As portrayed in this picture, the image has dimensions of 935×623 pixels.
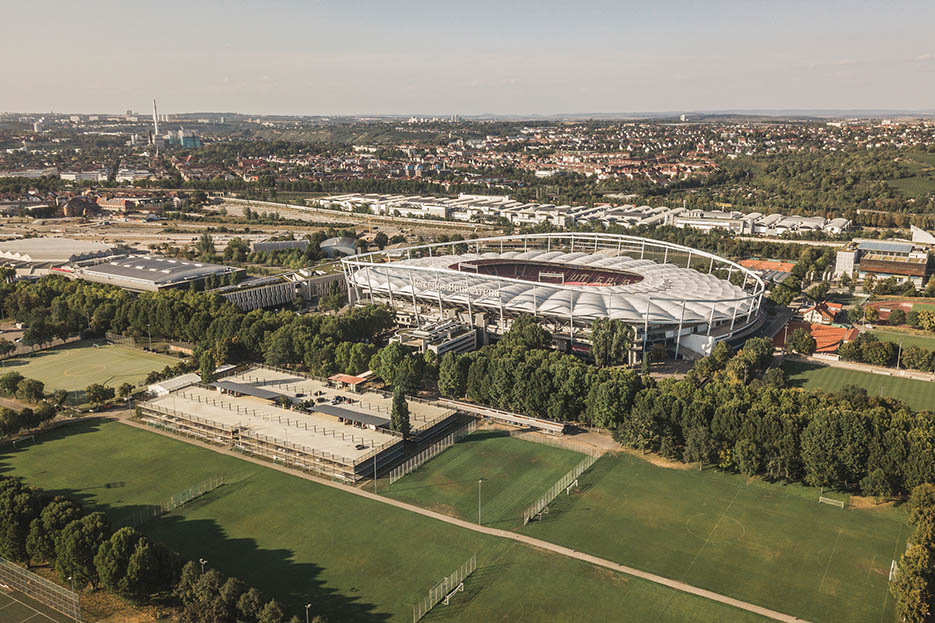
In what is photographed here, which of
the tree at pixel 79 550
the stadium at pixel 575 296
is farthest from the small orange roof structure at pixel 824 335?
the tree at pixel 79 550

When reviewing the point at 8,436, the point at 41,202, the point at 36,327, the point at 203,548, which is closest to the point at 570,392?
the point at 203,548

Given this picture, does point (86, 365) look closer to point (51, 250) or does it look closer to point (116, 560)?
point (116, 560)

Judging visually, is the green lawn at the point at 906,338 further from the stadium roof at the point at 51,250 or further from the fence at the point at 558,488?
the stadium roof at the point at 51,250

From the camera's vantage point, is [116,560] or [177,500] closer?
[116,560]

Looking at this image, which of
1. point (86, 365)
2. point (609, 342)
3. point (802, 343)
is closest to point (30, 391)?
point (86, 365)

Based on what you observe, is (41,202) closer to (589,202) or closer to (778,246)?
(589,202)

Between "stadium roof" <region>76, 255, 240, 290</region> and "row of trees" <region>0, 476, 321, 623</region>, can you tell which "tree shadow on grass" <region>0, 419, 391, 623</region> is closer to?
"row of trees" <region>0, 476, 321, 623</region>
